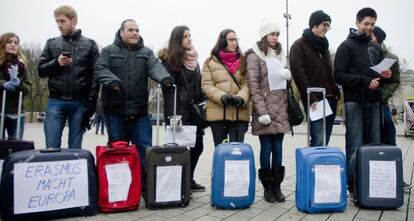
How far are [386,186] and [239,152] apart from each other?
5.28ft

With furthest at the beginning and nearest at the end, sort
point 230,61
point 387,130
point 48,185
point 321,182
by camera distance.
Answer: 1. point 387,130
2. point 230,61
3. point 321,182
4. point 48,185

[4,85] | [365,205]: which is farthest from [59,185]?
[365,205]

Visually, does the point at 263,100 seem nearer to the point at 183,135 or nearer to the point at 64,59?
the point at 183,135

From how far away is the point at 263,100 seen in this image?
14.5ft

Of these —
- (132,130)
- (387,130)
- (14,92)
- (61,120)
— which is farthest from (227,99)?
(14,92)

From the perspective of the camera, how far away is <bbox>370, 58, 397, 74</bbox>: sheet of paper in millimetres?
4234

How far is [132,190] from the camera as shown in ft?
13.1

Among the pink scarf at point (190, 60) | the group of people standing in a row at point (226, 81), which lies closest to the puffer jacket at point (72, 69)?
the group of people standing in a row at point (226, 81)

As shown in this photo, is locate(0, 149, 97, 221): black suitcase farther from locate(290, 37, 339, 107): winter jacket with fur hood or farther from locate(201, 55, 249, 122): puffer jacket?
locate(290, 37, 339, 107): winter jacket with fur hood

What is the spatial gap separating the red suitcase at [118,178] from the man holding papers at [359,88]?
8.35 ft

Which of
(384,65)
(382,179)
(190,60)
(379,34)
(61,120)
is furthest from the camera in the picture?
(379,34)

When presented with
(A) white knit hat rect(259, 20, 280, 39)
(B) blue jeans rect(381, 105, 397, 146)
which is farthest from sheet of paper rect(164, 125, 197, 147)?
(B) blue jeans rect(381, 105, 397, 146)

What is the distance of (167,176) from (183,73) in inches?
54.9

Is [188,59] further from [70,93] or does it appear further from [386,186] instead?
[386,186]
